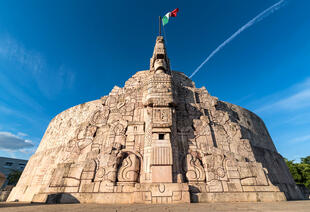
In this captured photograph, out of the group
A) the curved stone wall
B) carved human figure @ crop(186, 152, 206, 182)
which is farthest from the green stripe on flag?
carved human figure @ crop(186, 152, 206, 182)

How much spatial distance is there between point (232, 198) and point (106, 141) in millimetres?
6171

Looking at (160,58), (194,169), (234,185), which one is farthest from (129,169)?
(160,58)

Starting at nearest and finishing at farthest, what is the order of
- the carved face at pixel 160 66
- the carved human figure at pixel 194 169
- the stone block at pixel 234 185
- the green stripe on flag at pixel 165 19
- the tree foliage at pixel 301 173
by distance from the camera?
the stone block at pixel 234 185
the carved human figure at pixel 194 169
the carved face at pixel 160 66
the green stripe on flag at pixel 165 19
the tree foliage at pixel 301 173

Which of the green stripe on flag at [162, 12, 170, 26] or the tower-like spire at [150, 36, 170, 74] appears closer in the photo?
the tower-like spire at [150, 36, 170, 74]

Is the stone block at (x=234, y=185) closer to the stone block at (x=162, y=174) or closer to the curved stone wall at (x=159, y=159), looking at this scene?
the curved stone wall at (x=159, y=159)

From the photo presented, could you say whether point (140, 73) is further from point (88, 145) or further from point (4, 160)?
point (4, 160)

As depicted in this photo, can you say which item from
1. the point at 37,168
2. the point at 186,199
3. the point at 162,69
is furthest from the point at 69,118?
the point at 186,199

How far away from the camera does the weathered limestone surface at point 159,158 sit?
5.88m

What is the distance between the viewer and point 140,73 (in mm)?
15094

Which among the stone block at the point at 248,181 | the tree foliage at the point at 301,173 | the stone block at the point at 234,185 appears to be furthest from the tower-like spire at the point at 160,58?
the tree foliage at the point at 301,173

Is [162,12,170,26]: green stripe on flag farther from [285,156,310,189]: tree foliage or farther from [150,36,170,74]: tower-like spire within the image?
[285,156,310,189]: tree foliage

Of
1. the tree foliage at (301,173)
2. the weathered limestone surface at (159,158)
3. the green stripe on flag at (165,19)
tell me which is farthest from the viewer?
the tree foliage at (301,173)

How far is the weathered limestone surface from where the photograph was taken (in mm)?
5879

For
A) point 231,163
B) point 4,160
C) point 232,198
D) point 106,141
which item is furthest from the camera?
point 4,160
